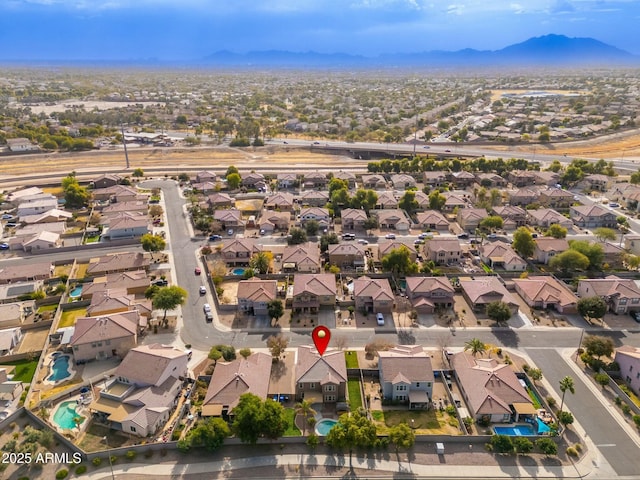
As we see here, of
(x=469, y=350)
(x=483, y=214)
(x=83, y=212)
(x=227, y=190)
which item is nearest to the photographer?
(x=469, y=350)

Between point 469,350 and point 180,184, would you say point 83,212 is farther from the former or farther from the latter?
point 469,350

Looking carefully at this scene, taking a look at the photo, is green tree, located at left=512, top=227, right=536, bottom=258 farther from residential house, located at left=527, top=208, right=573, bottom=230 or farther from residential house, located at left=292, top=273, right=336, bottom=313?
residential house, located at left=292, top=273, right=336, bottom=313

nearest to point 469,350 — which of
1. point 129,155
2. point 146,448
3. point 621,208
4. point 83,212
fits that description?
point 146,448

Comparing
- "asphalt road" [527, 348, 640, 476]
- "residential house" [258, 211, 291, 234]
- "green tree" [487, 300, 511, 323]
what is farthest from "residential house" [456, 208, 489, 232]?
"asphalt road" [527, 348, 640, 476]

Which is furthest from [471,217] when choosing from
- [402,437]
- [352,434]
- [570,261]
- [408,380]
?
[352,434]

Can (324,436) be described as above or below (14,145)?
below

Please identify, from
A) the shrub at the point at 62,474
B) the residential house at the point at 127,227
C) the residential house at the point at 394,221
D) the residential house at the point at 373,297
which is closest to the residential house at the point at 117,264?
the residential house at the point at 127,227

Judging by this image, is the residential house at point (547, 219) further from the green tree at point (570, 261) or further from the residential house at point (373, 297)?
the residential house at point (373, 297)
